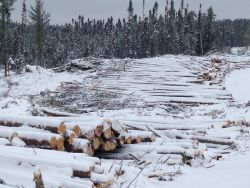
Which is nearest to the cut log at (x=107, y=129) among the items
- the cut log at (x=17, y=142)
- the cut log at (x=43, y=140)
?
the cut log at (x=43, y=140)

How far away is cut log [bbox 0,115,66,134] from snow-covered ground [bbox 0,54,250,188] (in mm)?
924

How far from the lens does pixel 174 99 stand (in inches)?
780

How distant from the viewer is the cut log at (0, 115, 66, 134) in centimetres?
731

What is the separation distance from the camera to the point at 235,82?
25.7 meters

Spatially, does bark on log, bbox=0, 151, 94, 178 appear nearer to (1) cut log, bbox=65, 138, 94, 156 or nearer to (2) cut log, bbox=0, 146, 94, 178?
(2) cut log, bbox=0, 146, 94, 178

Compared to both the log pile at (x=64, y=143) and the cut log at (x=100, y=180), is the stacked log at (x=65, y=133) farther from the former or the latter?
the cut log at (x=100, y=180)

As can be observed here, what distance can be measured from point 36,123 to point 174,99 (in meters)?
12.8

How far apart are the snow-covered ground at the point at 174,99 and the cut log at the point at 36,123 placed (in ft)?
3.03

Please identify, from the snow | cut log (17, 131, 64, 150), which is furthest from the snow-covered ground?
cut log (17, 131, 64, 150)

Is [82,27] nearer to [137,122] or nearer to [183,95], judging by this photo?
[183,95]

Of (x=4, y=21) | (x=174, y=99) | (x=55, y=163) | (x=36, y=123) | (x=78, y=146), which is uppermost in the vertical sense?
(x=4, y=21)

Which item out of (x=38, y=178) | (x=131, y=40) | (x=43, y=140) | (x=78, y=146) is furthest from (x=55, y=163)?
(x=131, y=40)

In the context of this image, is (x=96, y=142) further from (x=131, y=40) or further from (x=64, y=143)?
(x=131, y=40)

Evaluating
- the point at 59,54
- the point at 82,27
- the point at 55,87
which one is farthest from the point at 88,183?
the point at 82,27
